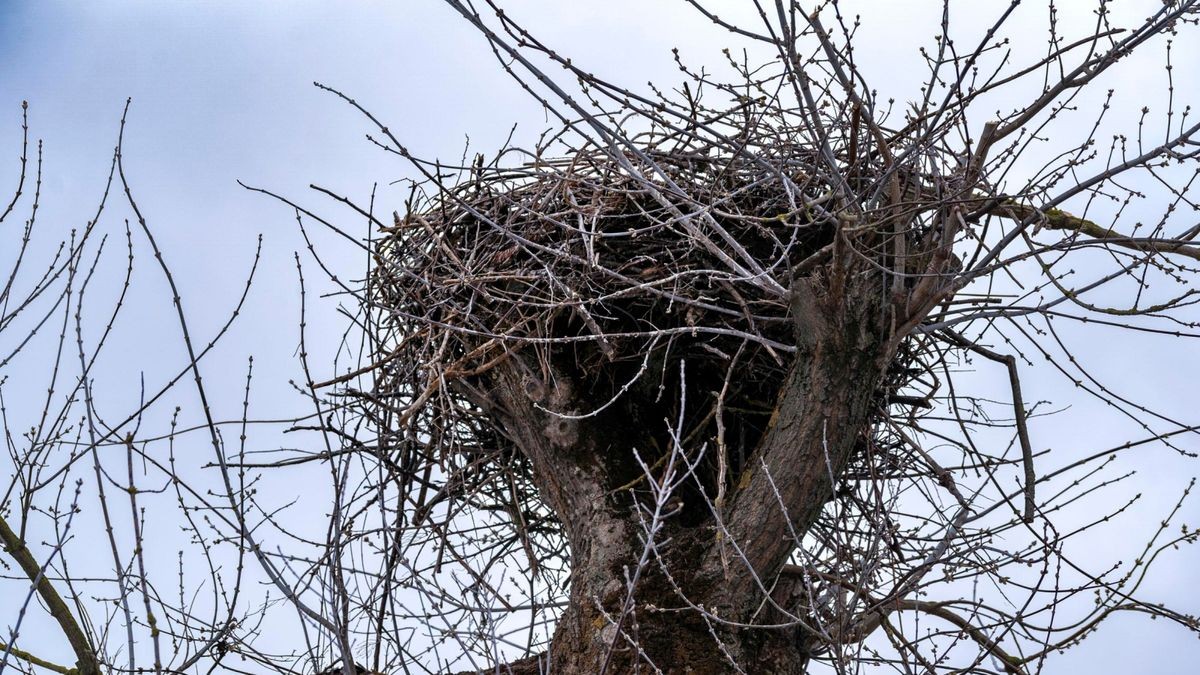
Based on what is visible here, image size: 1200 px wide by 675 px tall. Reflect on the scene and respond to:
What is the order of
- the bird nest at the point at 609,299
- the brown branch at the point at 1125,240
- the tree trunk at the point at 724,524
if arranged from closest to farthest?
the brown branch at the point at 1125,240 → the tree trunk at the point at 724,524 → the bird nest at the point at 609,299

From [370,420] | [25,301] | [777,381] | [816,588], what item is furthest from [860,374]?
[25,301]

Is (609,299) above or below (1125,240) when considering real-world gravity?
above

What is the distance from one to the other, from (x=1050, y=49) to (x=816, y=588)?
6.09 ft

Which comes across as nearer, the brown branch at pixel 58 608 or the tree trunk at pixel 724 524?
the brown branch at pixel 58 608

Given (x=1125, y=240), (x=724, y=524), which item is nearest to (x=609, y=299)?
(x=724, y=524)

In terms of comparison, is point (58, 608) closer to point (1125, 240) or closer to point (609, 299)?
point (609, 299)

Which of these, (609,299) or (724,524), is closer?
(724,524)

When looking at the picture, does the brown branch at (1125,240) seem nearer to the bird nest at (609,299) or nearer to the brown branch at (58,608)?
the bird nest at (609,299)

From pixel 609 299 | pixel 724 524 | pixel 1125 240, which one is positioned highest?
pixel 609 299

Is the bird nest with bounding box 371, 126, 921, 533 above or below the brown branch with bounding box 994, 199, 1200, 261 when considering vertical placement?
above

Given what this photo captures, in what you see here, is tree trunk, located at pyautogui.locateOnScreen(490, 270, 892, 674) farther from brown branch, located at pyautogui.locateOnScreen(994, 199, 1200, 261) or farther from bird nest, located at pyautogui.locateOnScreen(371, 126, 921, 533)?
brown branch, located at pyautogui.locateOnScreen(994, 199, 1200, 261)

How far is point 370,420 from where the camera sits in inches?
178

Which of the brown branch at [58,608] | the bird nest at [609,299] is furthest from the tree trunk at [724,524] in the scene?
the brown branch at [58,608]

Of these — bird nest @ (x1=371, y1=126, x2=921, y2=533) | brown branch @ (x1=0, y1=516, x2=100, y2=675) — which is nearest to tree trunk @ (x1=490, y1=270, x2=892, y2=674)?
bird nest @ (x1=371, y1=126, x2=921, y2=533)
